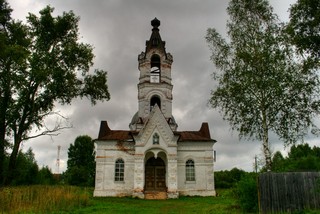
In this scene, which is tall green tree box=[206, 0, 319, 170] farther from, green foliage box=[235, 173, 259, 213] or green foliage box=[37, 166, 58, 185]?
green foliage box=[37, 166, 58, 185]

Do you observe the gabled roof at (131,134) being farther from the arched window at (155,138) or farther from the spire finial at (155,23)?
the spire finial at (155,23)

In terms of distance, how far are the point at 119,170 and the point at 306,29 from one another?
61.8 feet

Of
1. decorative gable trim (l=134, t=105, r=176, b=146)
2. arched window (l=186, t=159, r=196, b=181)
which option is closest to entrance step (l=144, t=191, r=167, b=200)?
arched window (l=186, t=159, r=196, b=181)

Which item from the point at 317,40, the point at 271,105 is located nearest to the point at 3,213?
the point at 271,105

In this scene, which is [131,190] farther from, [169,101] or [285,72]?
[285,72]

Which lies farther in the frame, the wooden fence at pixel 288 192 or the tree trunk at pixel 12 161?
the tree trunk at pixel 12 161

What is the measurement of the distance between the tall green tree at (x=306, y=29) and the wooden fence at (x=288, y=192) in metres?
5.65

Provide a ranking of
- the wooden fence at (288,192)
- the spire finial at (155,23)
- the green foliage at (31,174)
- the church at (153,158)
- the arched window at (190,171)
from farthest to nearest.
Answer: the spire finial at (155,23), the arched window at (190,171), the church at (153,158), the green foliage at (31,174), the wooden fence at (288,192)

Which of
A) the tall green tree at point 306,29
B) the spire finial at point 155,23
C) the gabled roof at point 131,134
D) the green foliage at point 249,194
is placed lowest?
the green foliage at point 249,194

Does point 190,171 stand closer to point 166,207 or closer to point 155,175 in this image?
point 155,175

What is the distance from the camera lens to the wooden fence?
43.5 ft

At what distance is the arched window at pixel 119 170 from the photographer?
28.7m

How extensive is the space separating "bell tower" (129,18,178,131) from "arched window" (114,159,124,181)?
3429 mm

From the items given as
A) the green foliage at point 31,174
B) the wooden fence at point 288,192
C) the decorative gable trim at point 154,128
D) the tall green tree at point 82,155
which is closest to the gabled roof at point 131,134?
the decorative gable trim at point 154,128
